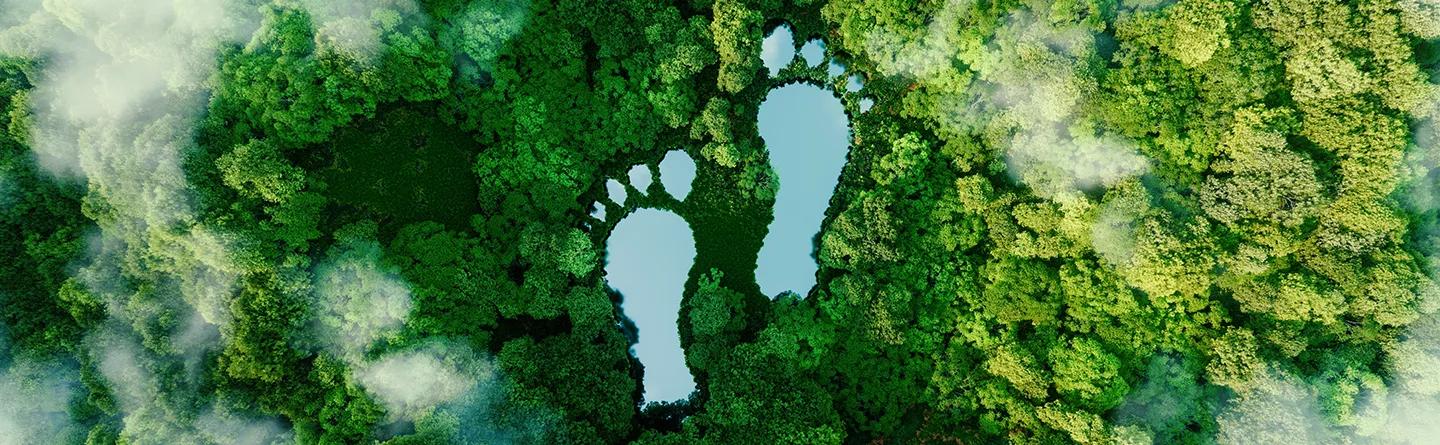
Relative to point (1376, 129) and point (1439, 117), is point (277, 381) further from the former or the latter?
point (1439, 117)

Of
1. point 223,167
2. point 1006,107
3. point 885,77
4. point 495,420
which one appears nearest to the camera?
point 223,167

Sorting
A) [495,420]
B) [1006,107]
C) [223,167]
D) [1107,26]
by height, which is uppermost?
[1107,26]

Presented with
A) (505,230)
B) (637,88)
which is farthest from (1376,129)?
(505,230)

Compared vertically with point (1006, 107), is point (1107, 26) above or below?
above

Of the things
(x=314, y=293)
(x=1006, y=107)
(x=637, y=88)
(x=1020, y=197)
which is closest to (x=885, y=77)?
(x=1006, y=107)

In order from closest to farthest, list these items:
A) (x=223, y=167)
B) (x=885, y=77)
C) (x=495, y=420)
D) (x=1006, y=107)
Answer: (x=223, y=167), (x=495, y=420), (x=1006, y=107), (x=885, y=77)

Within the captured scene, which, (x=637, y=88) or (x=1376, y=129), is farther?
(x=637, y=88)
